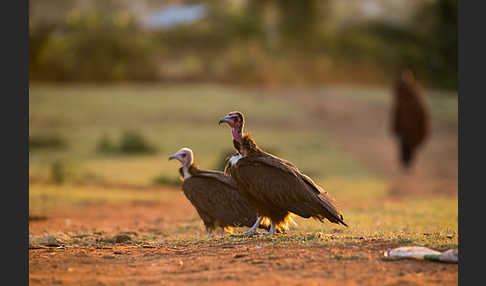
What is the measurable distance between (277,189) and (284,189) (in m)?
0.10

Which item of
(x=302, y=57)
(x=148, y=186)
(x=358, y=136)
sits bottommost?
(x=148, y=186)

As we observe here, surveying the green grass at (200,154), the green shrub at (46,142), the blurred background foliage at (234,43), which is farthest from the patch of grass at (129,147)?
the blurred background foliage at (234,43)

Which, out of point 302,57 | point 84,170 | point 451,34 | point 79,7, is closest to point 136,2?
point 79,7

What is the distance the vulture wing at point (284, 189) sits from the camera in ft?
24.9

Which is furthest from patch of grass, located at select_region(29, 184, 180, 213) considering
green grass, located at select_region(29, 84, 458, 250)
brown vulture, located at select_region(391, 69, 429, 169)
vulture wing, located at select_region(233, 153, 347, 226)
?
brown vulture, located at select_region(391, 69, 429, 169)

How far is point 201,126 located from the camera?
112ft

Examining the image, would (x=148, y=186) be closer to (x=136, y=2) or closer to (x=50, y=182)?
(x=50, y=182)

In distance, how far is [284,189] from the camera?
761cm

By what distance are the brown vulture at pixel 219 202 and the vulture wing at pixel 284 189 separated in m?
1.04

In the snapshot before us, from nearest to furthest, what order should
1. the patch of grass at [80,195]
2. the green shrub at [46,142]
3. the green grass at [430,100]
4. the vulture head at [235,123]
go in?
the vulture head at [235,123] < the patch of grass at [80,195] < the green shrub at [46,142] < the green grass at [430,100]

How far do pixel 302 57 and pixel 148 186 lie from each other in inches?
1578

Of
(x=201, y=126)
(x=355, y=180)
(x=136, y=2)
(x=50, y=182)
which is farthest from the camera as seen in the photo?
(x=136, y=2)

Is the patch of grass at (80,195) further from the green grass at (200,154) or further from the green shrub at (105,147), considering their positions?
the green shrub at (105,147)

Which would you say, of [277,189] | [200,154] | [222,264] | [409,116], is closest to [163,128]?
[200,154]
